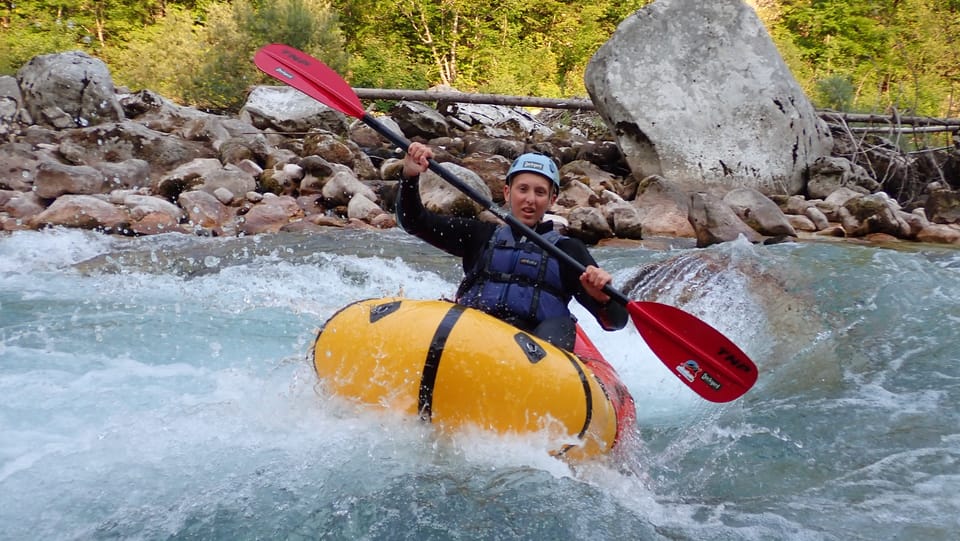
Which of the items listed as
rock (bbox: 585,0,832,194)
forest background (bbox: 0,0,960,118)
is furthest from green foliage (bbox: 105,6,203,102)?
rock (bbox: 585,0,832,194)

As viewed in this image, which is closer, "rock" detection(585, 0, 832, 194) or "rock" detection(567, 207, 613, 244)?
"rock" detection(567, 207, 613, 244)

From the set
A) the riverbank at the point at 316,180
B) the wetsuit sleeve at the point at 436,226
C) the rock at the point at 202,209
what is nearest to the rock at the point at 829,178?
the riverbank at the point at 316,180

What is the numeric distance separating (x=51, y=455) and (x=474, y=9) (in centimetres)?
1503

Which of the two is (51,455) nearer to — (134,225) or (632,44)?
(134,225)

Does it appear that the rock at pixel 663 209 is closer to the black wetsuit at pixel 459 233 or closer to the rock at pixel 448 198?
the rock at pixel 448 198

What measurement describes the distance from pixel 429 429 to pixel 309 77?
78.4 inches

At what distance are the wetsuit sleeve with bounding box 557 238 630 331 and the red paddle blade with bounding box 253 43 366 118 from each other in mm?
1201

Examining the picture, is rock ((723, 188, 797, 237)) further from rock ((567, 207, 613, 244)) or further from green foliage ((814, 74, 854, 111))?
green foliage ((814, 74, 854, 111))

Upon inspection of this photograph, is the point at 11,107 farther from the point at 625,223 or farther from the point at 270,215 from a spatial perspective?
the point at 625,223

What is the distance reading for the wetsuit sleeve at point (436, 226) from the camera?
3012mm

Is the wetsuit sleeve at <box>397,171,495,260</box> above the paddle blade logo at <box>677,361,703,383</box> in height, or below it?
above

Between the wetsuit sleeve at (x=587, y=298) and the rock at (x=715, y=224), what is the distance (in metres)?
3.73

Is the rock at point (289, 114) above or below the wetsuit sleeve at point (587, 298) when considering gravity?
below

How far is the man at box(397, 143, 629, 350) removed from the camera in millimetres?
2756
